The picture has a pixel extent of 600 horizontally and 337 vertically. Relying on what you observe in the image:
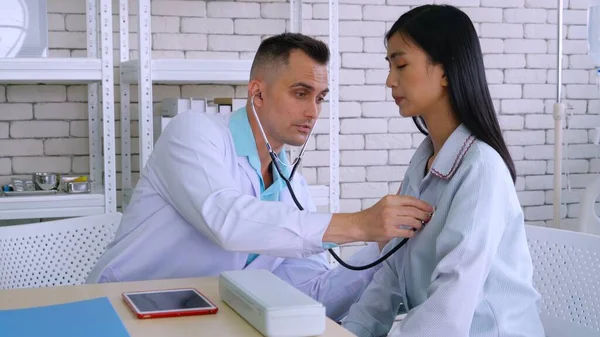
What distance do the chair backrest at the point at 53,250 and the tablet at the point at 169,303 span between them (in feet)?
2.55

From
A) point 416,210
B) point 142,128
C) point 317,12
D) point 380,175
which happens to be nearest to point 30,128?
point 142,128

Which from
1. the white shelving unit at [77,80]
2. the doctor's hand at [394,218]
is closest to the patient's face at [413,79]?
the doctor's hand at [394,218]

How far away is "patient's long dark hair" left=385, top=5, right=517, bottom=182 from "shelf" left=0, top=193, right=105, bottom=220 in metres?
1.53

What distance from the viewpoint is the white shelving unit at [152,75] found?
2.68m

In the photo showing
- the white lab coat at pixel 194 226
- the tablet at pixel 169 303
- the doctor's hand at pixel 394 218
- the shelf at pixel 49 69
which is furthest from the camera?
the shelf at pixel 49 69

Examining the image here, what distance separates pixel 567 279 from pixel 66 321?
3.64ft

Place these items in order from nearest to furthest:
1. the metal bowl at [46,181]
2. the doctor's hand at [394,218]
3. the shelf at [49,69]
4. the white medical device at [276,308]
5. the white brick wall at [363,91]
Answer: the white medical device at [276,308]
the doctor's hand at [394,218]
the shelf at [49,69]
the metal bowl at [46,181]
the white brick wall at [363,91]

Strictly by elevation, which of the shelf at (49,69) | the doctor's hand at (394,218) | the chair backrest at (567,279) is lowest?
the chair backrest at (567,279)

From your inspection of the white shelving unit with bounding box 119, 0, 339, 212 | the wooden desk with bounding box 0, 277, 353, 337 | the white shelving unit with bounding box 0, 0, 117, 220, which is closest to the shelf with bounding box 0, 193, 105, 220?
the white shelving unit with bounding box 0, 0, 117, 220

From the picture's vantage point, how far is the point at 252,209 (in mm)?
1673

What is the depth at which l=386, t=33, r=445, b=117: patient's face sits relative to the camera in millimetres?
1608

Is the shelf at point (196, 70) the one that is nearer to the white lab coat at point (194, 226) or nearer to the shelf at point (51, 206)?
the shelf at point (51, 206)

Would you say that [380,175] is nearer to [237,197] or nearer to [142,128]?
[142,128]

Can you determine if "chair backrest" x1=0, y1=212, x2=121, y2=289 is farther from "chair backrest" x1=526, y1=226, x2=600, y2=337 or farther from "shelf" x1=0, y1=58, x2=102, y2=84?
"chair backrest" x1=526, y1=226, x2=600, y2=337
